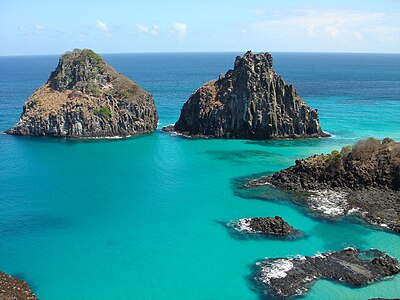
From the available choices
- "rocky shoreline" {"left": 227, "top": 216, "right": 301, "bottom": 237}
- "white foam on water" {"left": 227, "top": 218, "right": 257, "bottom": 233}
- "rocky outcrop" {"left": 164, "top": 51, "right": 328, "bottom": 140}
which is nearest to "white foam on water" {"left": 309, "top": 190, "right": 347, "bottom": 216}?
"rocky shoreline" {"left": 227, "top": 216, "right": 301, "bottom": 237}

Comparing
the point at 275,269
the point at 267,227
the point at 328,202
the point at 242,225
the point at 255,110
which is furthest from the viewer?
the point at 255,110

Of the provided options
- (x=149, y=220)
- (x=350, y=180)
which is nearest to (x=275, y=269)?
(x=149, y=220)

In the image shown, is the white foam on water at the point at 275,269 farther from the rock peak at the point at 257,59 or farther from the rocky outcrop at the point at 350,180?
the rock peak at the point at 257,59

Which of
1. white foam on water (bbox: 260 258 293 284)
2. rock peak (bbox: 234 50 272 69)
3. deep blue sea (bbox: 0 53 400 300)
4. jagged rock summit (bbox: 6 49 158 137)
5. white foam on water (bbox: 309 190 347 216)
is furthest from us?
rock peak (bbox: 234 50 272 69)

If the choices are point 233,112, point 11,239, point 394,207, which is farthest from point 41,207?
point 233,112

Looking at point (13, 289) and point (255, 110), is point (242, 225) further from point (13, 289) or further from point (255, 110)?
point (255, 110)

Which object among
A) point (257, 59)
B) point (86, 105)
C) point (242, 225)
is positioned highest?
point (257, 59)

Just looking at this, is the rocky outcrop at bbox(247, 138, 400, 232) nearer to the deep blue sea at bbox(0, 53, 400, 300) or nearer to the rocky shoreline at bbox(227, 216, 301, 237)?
the deep blue sea at bbox(0, 53, 400, 300)
